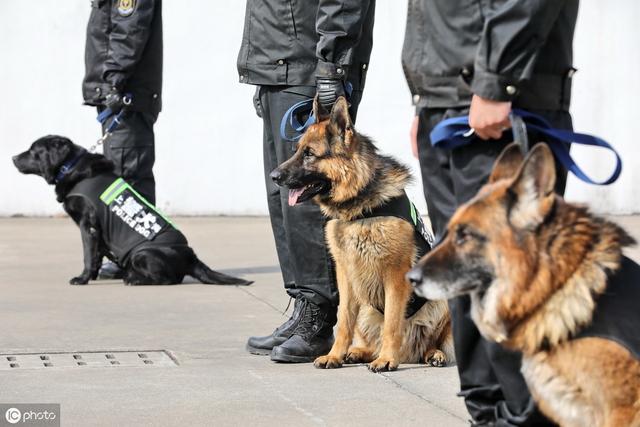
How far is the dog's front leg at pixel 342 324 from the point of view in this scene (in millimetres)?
5211

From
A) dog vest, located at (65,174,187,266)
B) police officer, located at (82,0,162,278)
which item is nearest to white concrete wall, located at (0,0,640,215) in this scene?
police officer, located at (82,0,162,278)

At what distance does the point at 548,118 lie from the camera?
3.52 m

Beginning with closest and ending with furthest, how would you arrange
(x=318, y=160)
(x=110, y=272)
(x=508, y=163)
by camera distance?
(x=508, y=163)
(x=318, y=160)
(x=110, y=272)

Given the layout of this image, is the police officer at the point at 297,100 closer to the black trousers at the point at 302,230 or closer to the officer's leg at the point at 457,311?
the black trousers at the point at 302,230

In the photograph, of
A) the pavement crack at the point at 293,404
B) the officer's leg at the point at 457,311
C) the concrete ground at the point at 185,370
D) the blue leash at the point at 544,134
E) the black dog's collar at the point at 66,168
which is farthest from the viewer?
the black dog's collar at the point at 66,168

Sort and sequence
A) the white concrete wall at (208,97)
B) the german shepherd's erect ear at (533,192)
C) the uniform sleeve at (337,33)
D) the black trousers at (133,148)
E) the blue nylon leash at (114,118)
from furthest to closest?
the white concrete wall at (208,97)
the black trousers at (133,148)
the blue nylon leash at (114,118)
the uniform sleeve at (337,33)
the german shepherd's erect ear at (533,192)

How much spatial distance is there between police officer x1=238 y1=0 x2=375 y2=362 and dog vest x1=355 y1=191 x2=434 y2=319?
14.9 inches

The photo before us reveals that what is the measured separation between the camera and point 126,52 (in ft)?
26.4

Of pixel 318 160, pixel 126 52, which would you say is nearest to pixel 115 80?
pixel 126 52

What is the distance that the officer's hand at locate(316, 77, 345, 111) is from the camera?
5.06m

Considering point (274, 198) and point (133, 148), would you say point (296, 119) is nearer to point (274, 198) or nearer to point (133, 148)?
point (274, 198)

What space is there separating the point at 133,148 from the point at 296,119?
321 cm

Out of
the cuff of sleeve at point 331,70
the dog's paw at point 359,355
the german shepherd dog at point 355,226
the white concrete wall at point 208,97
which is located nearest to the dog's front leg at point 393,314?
the german shepherd dog at point 355,226

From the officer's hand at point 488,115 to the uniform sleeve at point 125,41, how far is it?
201 inches
